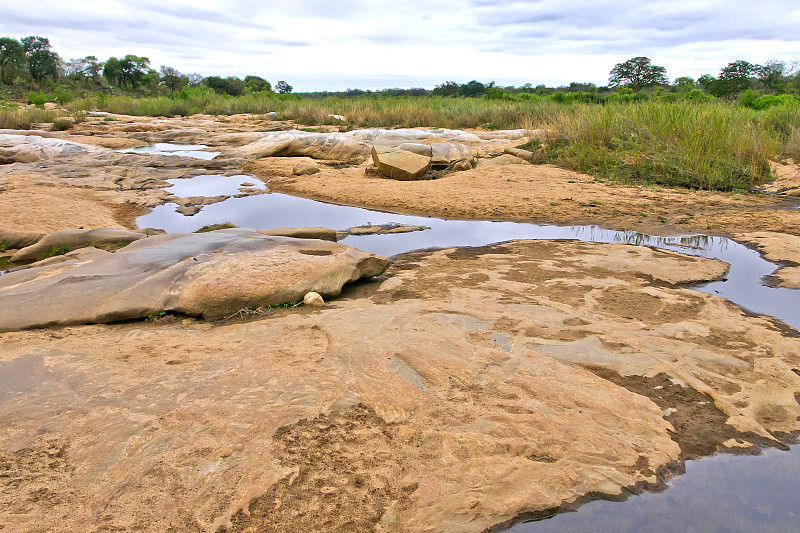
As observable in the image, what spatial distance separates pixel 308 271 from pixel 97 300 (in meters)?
1.39

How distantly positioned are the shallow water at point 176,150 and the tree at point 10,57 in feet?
77.8

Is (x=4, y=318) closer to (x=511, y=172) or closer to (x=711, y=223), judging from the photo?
(x=711, y=223)

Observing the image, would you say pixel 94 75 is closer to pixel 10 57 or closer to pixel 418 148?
pixel 10 57

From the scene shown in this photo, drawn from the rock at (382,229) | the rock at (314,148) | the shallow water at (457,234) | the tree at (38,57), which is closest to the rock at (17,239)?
the shallow water at (457,234)

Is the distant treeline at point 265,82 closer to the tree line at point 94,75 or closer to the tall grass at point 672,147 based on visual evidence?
the tree line at point 94,75

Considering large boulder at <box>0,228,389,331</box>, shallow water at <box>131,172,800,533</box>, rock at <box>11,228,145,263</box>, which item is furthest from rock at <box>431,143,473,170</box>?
large boulder at <box>0,228,389,331</box>

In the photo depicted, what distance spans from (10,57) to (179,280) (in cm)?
3798

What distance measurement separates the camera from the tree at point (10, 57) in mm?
32562

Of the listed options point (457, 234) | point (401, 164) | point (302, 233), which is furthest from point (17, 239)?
point (401, 164)

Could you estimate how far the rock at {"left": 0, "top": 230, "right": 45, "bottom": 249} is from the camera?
6.00 meters

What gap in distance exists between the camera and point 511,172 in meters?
9.90

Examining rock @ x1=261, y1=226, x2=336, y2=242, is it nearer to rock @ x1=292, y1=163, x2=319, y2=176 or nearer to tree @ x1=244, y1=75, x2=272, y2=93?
rock @ x1=292, y1=163, x2=319, y2=176

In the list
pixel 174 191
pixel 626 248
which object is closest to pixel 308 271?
pixel 626 248

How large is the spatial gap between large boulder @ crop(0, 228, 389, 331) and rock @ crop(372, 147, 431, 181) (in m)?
5.32
